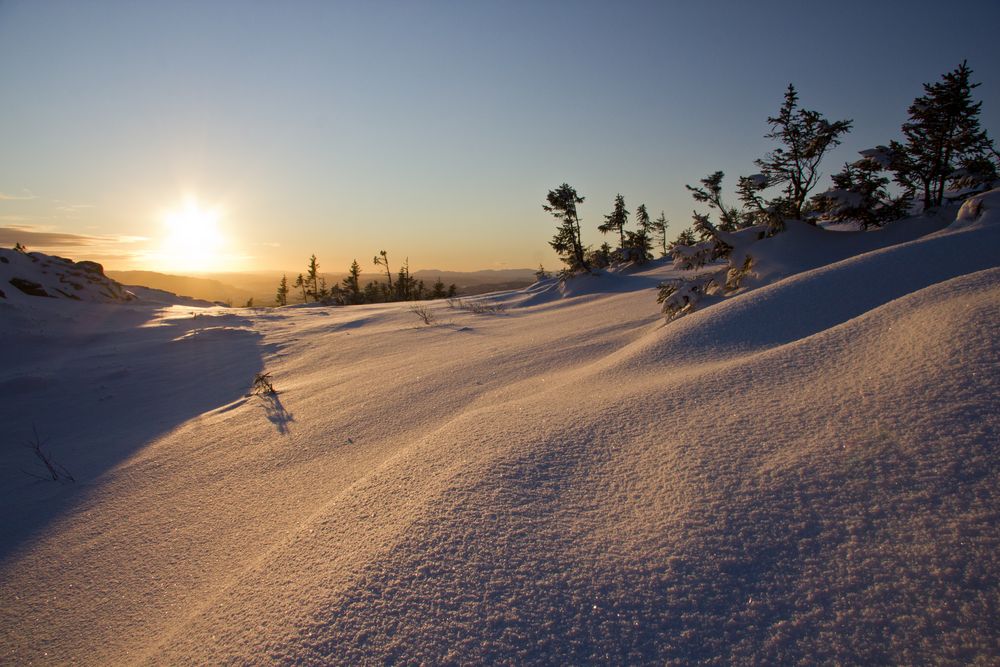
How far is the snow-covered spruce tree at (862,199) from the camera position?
702cm

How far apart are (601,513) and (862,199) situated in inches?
352

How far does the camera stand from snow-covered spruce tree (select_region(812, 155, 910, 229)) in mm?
7023

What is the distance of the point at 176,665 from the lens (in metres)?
1.10

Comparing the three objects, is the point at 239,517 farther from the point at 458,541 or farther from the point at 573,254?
the point at 573,254

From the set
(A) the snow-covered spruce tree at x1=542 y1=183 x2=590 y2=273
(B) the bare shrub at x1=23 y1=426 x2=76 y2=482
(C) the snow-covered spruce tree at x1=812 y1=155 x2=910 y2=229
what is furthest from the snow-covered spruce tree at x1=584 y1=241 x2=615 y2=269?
(B) the bare shrub at x1=23 y1=426 x2=76 y2=482

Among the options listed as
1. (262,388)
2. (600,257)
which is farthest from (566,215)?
(262,388)

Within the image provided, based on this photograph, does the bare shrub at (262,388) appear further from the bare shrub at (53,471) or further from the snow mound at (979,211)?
the snow mound at (979,211)

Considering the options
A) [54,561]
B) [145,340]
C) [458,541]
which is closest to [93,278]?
[145,340]

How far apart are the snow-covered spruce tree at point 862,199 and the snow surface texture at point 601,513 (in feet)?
16.1

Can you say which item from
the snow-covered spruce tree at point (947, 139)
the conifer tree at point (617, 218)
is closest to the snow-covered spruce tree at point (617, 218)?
the conifer tree at point (617, 218)

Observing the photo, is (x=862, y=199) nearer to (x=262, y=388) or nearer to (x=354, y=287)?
(x=262, y=388)

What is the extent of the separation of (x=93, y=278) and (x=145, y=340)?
6794mm

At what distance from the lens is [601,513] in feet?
4.32

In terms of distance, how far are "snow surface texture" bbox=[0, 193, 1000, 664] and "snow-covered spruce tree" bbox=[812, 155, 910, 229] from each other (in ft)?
16.1
